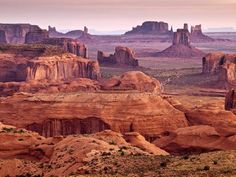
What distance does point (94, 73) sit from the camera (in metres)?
128

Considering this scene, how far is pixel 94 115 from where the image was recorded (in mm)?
67125

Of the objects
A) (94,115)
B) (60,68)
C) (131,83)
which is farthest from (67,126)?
(60,68)

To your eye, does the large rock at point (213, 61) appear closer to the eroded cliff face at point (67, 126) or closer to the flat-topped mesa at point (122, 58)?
the flat-topped mesa at point (122, 58)

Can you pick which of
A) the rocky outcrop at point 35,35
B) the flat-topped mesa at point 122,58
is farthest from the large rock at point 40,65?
the rocky outcrop at point 35,35

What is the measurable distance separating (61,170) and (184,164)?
Result: 9811 millimetres

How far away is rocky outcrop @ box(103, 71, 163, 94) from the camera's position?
8674 centimetres

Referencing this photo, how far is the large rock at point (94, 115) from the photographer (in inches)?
2606

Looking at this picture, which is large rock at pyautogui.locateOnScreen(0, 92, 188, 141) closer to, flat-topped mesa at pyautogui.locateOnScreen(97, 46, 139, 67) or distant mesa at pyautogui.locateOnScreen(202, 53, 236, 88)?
distant mesa at pyautogui.locateOnScreen(202, 53, 236, 88)

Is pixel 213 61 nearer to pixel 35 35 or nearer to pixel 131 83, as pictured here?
pixel 131 83

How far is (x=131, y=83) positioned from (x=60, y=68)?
1321 inches

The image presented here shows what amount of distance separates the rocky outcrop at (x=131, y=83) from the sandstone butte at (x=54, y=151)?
3169 cm

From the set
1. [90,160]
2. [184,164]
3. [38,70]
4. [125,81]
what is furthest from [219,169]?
[38,70]

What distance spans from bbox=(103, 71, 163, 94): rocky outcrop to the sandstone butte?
3169 cm

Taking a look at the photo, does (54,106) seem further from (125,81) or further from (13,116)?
(125,81)
